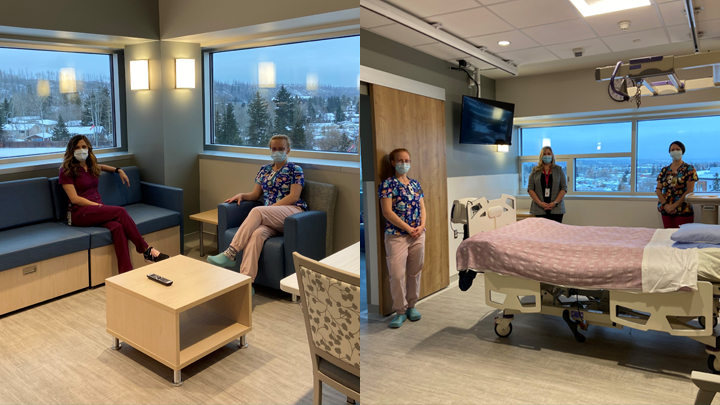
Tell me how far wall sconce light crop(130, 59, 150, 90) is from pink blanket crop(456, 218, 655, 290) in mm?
2050

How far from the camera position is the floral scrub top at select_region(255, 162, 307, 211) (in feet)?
6.08

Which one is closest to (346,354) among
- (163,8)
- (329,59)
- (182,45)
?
(329,59)

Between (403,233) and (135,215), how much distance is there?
221cm

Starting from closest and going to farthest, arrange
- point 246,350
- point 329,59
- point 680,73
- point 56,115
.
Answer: point 680,73 < point 329,59 < point 56,115 < point 246,350

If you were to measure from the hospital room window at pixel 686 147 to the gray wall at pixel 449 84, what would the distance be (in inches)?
7.9

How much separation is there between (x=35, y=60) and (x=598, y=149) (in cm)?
272

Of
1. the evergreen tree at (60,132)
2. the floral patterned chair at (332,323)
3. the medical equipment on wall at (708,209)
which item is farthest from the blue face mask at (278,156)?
the medical equipment on wall at (708,209)

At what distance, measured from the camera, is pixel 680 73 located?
660mm

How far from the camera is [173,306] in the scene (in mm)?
2281

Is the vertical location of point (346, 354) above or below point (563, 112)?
below

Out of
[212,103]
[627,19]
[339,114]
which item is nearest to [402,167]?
[627,19]

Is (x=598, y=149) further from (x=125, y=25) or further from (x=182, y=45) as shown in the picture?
(x=125, y=25)

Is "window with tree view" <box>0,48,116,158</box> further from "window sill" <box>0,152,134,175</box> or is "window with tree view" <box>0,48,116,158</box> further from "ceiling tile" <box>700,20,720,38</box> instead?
"ceiling tile" <box>700,20,720,38</box>

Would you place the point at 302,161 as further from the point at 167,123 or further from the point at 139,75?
the point at 139,75
